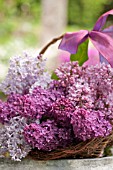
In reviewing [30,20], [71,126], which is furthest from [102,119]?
[30,20]

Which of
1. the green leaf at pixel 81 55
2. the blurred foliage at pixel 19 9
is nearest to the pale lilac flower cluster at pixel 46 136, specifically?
the green leaf at pixel 81 55

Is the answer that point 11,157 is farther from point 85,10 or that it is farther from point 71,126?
point 85,10

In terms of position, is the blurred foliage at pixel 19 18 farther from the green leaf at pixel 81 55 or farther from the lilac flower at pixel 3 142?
the lilac flower at pixel 3 142

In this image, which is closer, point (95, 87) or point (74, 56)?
point (95, 87)

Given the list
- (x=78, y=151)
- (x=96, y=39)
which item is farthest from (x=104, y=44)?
(x=78, y=151)

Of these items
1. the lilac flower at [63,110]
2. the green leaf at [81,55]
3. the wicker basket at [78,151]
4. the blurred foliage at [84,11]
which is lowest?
the wicker basket at [78,151]

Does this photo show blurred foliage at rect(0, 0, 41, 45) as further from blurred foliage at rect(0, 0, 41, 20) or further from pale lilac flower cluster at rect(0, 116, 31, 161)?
pale lilac flower cluster at rect(0, 116, 31, 161)
